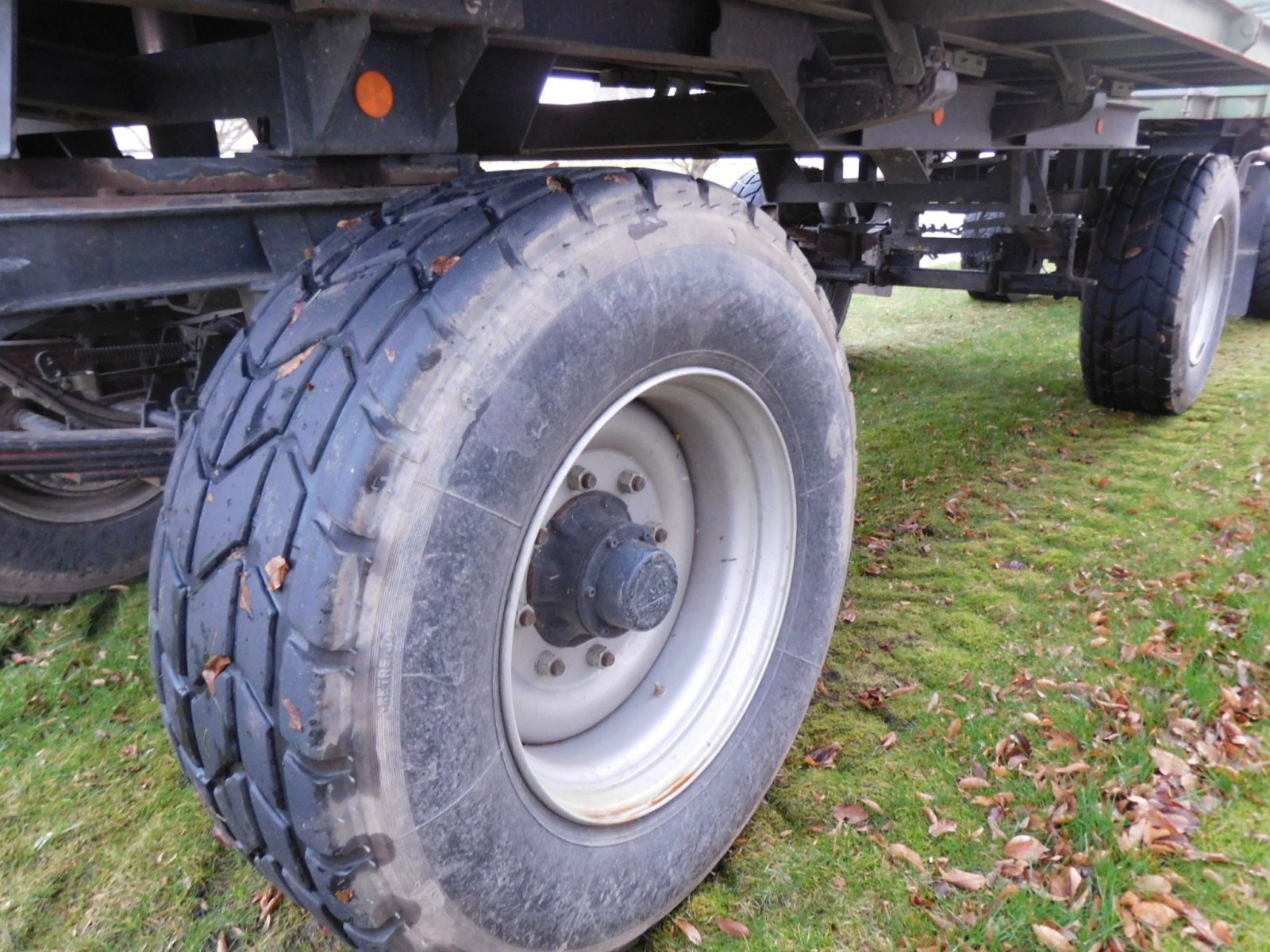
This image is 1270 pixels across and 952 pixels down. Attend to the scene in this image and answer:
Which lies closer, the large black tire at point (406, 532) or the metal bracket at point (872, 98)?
the large black tire at point (406, 532)

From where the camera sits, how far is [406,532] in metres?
1.22

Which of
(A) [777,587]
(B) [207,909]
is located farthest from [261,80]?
(B) [207,909]

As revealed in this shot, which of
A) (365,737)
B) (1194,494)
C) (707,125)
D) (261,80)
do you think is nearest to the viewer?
(365,737)

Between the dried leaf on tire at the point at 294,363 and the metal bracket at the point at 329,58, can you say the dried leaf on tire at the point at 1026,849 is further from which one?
the metal bracket at the point at 329,58

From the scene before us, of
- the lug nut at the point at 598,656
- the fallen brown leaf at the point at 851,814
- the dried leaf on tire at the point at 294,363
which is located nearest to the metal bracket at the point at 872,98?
the lug nut at the point at 598,656

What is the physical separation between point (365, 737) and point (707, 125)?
2215mm

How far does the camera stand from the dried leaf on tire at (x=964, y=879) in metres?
1.93

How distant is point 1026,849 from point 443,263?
177 cm

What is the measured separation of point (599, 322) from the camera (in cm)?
142

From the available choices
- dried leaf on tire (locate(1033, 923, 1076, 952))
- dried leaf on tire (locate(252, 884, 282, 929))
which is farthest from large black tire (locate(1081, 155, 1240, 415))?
dried leaf on tire (locate(252, 884, 282, 929))

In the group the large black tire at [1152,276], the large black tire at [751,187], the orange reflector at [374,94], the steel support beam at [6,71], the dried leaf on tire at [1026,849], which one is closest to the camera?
the steel support beam at [6,71]

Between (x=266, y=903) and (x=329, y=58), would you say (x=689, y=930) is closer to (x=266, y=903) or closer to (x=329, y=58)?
(x=266, y=903)

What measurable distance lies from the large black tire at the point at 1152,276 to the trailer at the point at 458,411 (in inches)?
61.2

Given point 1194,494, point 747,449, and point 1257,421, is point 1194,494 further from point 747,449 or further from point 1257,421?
point 747,449
